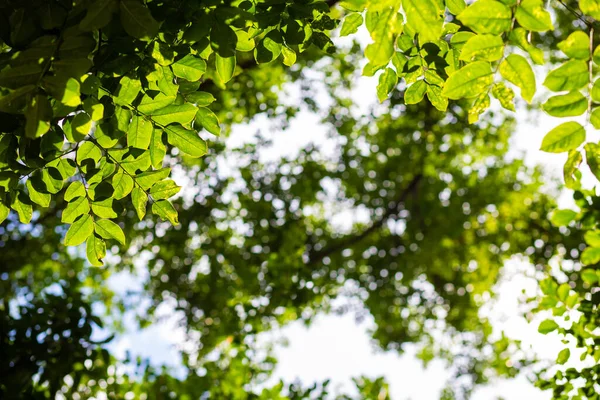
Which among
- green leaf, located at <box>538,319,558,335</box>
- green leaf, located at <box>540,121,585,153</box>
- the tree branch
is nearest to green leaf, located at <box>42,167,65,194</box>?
green leaf, located at <box>540,121,585,153</box>

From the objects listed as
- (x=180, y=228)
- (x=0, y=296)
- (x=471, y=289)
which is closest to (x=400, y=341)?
(x=471, y=289)

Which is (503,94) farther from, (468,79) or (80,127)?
(80,127)

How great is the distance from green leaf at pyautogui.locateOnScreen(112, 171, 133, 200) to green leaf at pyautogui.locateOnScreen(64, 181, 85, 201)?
17 cm

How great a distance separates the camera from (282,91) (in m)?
8.45

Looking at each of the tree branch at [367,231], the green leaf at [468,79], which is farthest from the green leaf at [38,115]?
the tree branch at [367,231]

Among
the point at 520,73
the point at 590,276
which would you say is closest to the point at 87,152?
the point at 520,73

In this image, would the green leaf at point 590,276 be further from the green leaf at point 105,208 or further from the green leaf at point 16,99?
the green leaf at point 16,99

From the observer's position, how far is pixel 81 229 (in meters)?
2.08

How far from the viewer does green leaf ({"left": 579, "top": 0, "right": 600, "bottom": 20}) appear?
140 centimetres

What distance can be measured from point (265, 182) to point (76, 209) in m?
6.58

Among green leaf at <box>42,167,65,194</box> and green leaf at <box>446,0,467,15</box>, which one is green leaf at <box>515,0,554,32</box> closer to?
green leaf at <box>446,0,467,15</box>

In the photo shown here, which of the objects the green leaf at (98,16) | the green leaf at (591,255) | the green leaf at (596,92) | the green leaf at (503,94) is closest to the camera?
the green leaf at (98,16)

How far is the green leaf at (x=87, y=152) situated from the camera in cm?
201

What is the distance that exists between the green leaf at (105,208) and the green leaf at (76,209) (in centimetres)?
5
